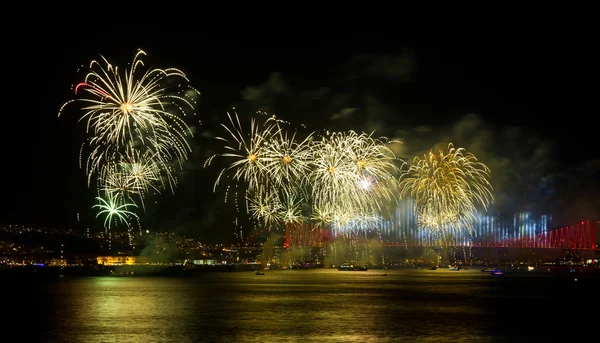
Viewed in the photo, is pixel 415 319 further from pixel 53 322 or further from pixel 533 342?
pixel 53 322

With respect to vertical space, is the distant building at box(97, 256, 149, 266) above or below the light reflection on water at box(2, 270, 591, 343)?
above

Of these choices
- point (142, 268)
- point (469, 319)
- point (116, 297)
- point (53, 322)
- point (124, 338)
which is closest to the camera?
point (124, 338)

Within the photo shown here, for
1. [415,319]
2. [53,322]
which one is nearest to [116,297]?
[53,322]

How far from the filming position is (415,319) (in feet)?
167

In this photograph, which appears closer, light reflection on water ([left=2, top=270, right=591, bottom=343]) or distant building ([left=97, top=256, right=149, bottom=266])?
light reflection on water ([left=2, top=270, right=591, bottom=343])

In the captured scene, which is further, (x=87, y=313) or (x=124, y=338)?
(x=87, y=313)

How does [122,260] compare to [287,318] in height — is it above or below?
above

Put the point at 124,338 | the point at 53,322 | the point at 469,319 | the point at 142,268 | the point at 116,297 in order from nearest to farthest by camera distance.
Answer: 1. the point at 124,338
2. the point at 53,322
3. the point at 469,319
4. the point at 116,297
5. the point at 142,268

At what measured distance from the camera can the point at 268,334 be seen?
4094 centimetres

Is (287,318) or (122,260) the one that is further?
(122,260)

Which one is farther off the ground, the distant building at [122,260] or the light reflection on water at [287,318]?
the distant building at [122,260]

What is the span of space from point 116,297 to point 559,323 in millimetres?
41035

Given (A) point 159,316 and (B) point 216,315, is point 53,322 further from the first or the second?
(B) point 216,315

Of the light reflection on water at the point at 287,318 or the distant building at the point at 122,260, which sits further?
the distant building at the point at 122,260
